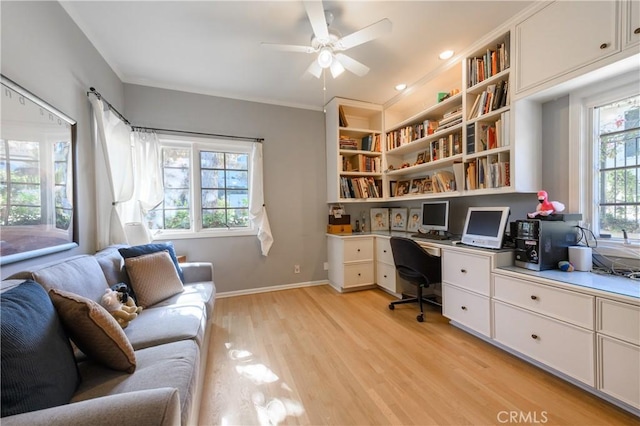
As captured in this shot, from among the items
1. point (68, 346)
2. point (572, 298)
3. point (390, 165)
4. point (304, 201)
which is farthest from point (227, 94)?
point (572, 298)

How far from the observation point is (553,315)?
1.59 meters

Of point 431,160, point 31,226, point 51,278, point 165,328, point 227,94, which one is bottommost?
point 165,328

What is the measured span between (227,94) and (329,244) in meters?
2.40

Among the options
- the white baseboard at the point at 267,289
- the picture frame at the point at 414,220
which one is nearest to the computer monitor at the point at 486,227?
the picture frame at the point at 414,220

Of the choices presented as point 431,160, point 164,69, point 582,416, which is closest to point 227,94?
point 164,69

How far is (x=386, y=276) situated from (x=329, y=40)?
102 inches

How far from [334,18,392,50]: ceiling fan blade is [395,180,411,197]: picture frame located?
2.07 meters

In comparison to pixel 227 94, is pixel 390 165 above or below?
below

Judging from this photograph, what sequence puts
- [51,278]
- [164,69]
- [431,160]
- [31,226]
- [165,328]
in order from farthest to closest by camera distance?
[431,160], [164,69], [165,328], [31,226], [51,278]

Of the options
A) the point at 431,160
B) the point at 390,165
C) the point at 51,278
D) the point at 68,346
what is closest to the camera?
the point at 68,346

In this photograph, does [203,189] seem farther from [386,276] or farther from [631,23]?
[631,23]

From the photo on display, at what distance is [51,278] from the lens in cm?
116

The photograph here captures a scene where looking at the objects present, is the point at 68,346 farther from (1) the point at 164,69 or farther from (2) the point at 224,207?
(1) the point at 164,69

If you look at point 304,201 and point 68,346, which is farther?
point 304,201
